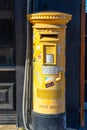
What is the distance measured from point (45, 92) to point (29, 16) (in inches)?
41.9

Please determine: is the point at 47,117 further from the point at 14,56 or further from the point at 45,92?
the point at 14,56

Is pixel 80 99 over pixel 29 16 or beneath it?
beneath

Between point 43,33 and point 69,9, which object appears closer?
point 43,33

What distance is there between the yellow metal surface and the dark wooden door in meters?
0.88

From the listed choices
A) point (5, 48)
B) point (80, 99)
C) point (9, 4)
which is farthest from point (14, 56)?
point (80, 99)

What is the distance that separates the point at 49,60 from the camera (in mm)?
5562

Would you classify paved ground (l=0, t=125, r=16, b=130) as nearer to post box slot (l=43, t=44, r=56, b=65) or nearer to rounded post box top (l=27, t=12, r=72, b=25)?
post box slot (l=43, t=44, r=56, b=65)

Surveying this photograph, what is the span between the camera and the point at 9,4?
645cm

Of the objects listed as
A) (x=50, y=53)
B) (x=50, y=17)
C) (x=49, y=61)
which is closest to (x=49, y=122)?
(x=49, y=61)

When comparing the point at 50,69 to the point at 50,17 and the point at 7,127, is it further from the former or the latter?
the point at 7,127

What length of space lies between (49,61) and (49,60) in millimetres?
14

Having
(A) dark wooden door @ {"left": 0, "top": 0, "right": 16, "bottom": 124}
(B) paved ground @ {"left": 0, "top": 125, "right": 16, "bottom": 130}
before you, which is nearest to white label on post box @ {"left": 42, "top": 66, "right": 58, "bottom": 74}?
(A) dark wooden door @ {"left": 0, "top": 0, "right": 16, "bottom": 124}

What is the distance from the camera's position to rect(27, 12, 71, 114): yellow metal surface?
5.51m

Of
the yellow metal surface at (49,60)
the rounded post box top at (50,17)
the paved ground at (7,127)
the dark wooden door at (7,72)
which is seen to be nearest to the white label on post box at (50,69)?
the yellow metal surface at (49,60)
